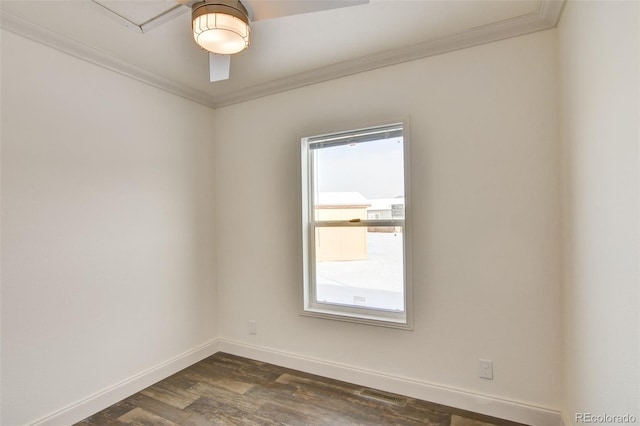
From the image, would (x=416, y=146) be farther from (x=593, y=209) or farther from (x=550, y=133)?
(x=593, y=209)

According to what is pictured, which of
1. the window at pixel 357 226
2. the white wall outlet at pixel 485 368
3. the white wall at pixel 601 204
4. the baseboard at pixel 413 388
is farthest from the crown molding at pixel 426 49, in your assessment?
the baseboard at pixel 413 388

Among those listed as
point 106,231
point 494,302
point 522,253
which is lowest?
point 494,302

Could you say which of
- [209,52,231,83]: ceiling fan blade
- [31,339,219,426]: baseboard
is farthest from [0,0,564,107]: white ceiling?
[31,339,219,426]: baseboard

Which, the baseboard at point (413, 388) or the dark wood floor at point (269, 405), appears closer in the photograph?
the baseboard at point (413, 388)

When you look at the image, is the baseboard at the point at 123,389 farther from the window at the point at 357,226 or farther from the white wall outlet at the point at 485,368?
the white wall outlet at the point at 485,368

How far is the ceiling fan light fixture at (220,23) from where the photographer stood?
1354 mm

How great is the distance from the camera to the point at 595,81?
4.43 ft

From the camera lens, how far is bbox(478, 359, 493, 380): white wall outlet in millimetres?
2064

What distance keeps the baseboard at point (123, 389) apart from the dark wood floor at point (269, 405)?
0.05 meters

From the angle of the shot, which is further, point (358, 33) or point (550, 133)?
point (358, 33)

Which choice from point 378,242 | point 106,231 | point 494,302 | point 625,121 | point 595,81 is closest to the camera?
point 625,121

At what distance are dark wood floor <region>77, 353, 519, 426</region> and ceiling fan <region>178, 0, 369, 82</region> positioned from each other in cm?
221

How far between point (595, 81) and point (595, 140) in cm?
24

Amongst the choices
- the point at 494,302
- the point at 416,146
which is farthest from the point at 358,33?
the point at 494,302
